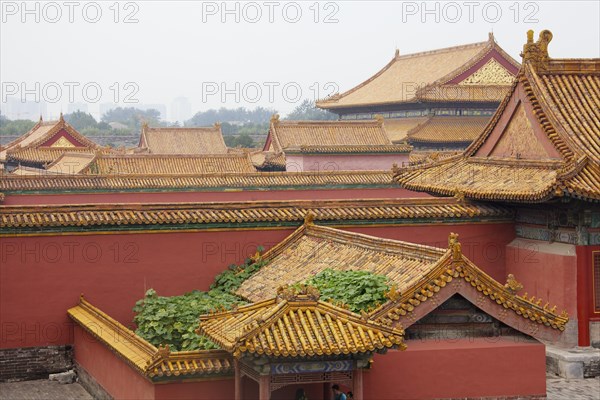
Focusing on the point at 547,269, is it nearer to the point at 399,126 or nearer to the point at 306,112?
the point at 399,126

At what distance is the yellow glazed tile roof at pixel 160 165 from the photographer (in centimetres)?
4103

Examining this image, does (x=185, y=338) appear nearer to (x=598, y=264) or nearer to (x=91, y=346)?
(x=91, y=346)

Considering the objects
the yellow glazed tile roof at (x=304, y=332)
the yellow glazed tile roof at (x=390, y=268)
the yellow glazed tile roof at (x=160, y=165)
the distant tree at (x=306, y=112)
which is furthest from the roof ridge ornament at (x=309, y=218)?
the distant tree at (x=306, y=112)

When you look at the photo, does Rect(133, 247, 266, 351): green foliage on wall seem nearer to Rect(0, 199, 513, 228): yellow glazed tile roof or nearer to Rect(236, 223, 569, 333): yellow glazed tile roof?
Rect(236, 223, 569, 333): yellow glazed tile roof

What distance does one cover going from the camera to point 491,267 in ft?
71.1

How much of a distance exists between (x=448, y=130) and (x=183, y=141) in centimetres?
1699

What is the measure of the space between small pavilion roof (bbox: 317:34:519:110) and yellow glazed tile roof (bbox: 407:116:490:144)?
4.19 feet

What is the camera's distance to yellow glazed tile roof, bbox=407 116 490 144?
46.2 metres

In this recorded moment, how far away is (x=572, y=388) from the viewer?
701 inches

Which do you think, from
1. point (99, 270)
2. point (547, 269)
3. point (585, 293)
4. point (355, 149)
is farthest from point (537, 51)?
point (355, 149)

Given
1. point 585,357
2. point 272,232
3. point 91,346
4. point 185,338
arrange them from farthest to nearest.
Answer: point 272,232
point 585,357
point 91,346
point 185,338

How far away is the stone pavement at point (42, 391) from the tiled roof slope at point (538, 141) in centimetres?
891

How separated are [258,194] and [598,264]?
60.0ft

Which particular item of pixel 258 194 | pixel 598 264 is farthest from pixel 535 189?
pixel 258 194
